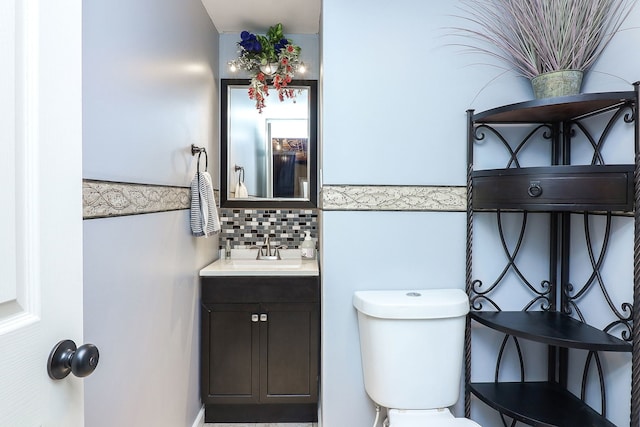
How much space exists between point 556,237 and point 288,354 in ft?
4.70

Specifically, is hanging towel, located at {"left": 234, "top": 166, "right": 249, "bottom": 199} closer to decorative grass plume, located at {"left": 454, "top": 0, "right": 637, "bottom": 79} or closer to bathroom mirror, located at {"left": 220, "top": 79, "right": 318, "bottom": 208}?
bathroom mirror, located at {"left": 220, "top": 79, "right": 318, "bottom": 208}

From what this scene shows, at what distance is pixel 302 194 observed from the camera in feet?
8.39

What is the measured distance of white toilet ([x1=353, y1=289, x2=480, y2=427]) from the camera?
4.79 feet

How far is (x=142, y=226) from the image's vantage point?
1300 millimetres

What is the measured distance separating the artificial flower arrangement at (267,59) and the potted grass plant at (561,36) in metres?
1.25

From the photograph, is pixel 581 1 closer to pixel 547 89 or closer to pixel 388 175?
pixel 547 89

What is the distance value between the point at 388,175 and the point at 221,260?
131 cm

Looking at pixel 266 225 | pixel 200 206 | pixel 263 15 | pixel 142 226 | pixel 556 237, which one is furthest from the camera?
pixel 266 225

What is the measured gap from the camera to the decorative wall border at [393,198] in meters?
1.64

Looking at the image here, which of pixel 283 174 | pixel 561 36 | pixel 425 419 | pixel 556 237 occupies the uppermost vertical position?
pixel 561 36

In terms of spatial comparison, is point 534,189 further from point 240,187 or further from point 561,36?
point 240,187

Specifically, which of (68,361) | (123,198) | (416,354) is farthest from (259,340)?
(68,361)

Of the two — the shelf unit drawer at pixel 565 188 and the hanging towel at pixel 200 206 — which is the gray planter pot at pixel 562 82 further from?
the hanging towel at pixel 200 206

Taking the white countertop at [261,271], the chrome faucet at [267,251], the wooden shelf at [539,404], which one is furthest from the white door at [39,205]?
the chrome faucet at [267,251]
